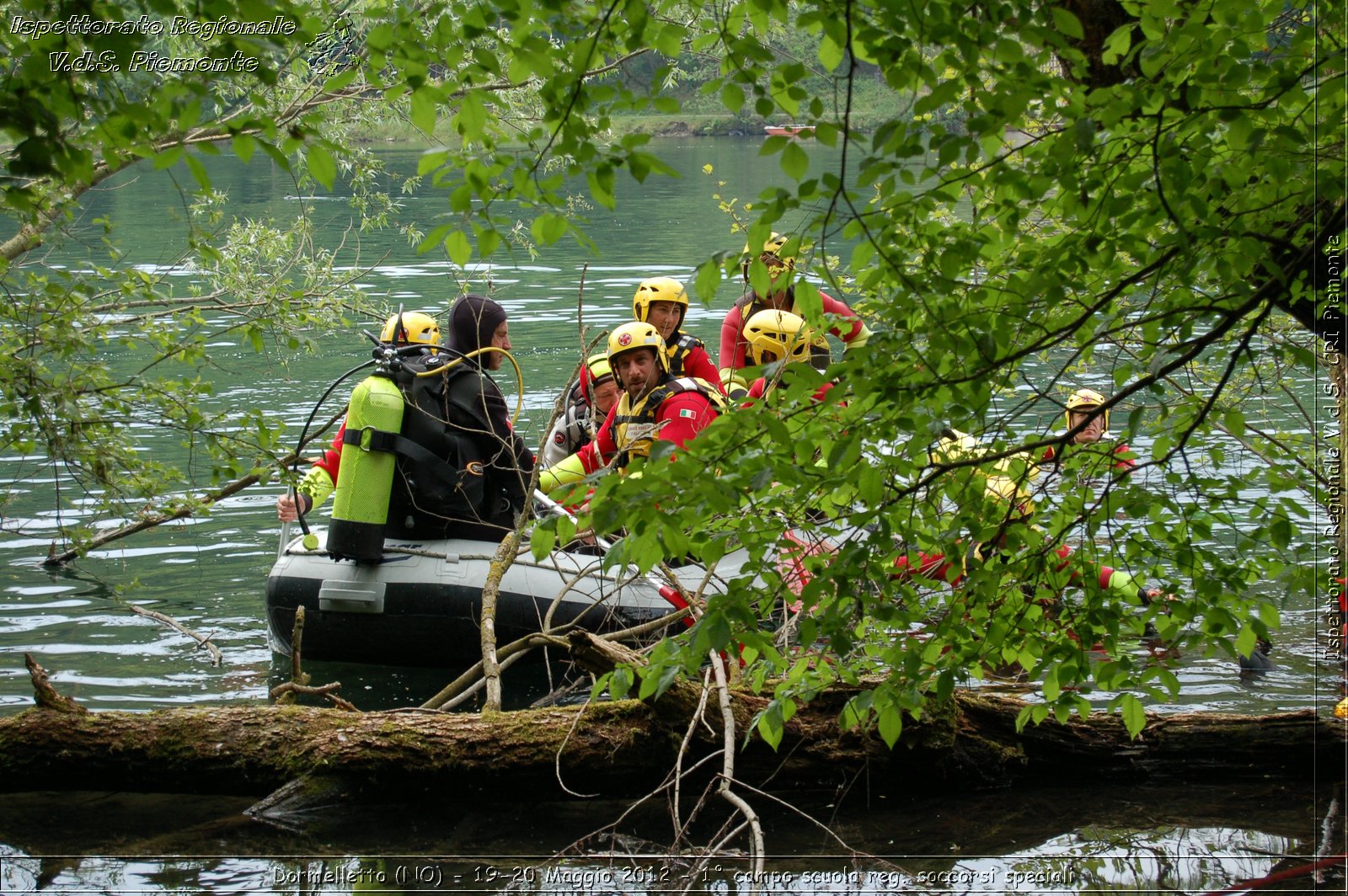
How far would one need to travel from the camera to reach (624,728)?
18.1ft

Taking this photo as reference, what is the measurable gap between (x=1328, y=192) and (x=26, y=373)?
15.3 feet

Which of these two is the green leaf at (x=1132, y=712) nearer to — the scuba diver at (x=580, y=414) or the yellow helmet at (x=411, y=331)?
the yellow helmet at (x=411, y=331)

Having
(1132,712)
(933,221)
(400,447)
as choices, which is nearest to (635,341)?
(400,447)

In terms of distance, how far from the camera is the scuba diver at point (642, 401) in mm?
7262

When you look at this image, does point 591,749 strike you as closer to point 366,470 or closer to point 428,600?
point 428,600

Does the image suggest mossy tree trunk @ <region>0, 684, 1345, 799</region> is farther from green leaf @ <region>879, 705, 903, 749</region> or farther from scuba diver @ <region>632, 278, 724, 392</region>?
scuba diver @ <region>632, 278, 724, 392</region>

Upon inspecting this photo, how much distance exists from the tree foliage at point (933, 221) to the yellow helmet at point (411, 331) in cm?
380

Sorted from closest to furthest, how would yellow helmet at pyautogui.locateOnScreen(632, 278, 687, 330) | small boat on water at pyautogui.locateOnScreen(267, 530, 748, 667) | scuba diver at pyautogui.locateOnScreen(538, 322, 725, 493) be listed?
1. scuba diver at pyautogui.locateOnScreen(538, 322, 725, 493)
2. small boat on water at pyautogui.locateOnScreen(267, 530, 748, 667)
3. yellow helmet at pyautogui.locateOnScreen(632, 278, 687, 330)

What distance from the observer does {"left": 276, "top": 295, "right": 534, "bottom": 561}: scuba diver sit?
7.30 metres

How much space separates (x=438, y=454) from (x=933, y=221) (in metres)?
4.47

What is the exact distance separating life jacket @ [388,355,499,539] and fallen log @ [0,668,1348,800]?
1960mm

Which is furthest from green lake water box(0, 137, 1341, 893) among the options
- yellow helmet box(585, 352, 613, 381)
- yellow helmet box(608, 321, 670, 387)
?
yellow helmet box(585, 352, 613, 381)

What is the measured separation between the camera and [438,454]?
746cm

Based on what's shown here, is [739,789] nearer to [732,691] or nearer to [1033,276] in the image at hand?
[732,691]
